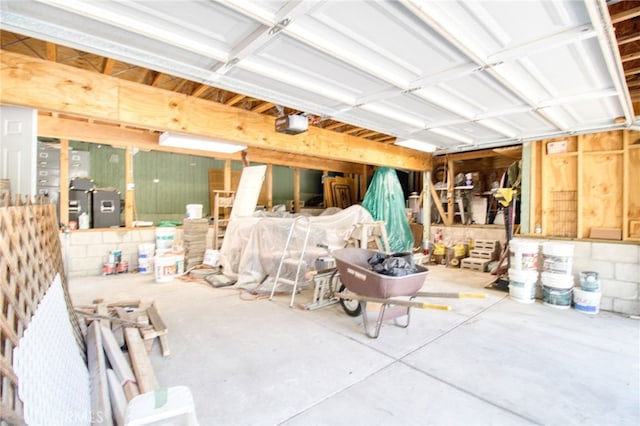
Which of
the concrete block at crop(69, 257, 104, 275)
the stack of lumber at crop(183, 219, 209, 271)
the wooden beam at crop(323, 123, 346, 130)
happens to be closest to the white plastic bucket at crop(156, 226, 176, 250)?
the stack of lumber at crop(183, 219, 209, 271)

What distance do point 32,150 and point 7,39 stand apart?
1.81 meters

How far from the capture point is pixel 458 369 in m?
2.46

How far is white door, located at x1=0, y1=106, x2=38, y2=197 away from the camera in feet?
8.05

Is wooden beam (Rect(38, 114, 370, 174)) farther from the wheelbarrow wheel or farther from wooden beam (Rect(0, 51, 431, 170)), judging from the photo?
the wheelbarrow wheel

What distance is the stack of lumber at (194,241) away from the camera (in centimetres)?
614

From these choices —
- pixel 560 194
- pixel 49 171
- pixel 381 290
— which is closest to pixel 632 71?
pixel 560 194

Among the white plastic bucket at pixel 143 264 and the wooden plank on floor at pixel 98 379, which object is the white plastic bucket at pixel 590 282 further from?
the white plastic bucket at pixel 143 264

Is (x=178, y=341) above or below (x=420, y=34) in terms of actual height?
below

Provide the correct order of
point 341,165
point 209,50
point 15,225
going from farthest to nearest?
point 341,165 < point 209,50 < point 15,225

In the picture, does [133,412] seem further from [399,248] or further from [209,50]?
A: [399,248]

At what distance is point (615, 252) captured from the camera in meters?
4.08

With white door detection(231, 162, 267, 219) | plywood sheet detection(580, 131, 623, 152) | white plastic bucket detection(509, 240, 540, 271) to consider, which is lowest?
white plastic bucket detection(509, 240, 540, 271)

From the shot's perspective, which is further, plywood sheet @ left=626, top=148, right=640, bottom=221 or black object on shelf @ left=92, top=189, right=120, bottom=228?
black object on shelf @ left=92, top=189, right=120, bottom=228

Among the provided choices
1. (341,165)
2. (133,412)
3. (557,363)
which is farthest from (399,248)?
(133,412)
